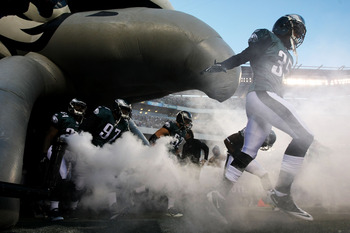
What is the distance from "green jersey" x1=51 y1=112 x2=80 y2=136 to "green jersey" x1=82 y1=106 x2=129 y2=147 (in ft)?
1.58

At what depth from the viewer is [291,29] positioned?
2.58m

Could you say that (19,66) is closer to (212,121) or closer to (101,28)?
(101,28)

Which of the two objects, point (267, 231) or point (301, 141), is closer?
point (267, 231)

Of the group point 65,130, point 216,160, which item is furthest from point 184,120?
point 216,160

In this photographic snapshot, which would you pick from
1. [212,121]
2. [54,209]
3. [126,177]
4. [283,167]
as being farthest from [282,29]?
[212,121]

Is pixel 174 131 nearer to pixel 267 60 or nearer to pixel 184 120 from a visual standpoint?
pixel 184 120

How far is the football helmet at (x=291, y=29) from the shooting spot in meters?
2.57

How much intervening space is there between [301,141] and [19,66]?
9.40ft

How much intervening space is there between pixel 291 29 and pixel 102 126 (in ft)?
8.17

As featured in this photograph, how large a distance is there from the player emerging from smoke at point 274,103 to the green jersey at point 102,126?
1719 millimetres

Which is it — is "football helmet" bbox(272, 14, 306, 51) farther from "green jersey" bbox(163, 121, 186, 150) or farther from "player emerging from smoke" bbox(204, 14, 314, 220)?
"green jersey" bbox(163, 121, 186, 150)

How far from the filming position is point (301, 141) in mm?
2359

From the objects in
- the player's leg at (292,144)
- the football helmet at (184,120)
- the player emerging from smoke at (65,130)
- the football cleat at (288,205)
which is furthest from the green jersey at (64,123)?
the football cleat at (288,205)

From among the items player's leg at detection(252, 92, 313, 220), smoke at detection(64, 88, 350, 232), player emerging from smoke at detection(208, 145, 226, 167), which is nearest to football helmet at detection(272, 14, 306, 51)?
player's leg at detection(252, 92, 313, 220)
